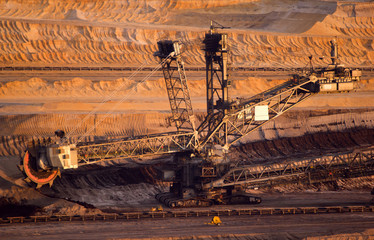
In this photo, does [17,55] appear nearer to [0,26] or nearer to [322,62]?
[0,26]

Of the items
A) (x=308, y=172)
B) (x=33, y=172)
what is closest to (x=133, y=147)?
(x=33, y=172)

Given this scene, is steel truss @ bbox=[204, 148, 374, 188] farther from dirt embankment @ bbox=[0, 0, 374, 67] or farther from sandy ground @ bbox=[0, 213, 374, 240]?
dirt embankment @ bbox=[0, 0, 374, 67]

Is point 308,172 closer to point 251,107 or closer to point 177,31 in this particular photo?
point 251,107

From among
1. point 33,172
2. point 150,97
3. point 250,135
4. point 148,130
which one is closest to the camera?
point 33,172

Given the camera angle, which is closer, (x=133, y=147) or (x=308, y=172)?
(x=308, y=172)

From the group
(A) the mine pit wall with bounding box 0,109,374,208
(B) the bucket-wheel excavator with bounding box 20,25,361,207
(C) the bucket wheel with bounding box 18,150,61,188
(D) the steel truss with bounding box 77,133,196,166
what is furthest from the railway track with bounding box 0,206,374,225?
(A) the mine pit wall with bounding box 0,109,374,208

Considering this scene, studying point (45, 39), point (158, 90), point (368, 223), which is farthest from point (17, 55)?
point (368, 223)
